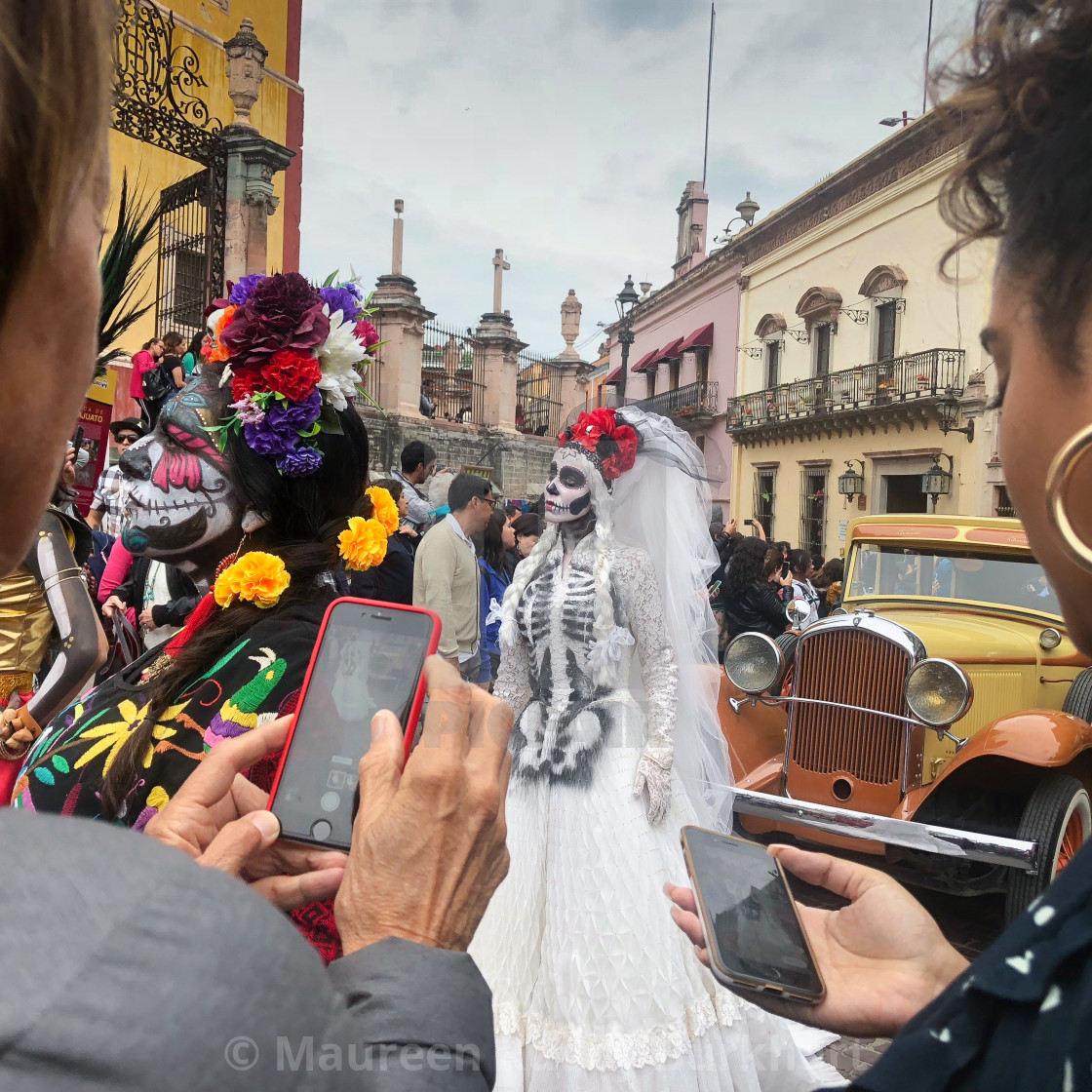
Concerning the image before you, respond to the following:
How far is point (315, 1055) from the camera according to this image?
587 mm

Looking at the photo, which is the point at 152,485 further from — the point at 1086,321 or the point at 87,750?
the point at 1086,321

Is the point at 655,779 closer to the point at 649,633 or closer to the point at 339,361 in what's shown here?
the point at 649,633

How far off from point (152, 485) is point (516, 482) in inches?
719

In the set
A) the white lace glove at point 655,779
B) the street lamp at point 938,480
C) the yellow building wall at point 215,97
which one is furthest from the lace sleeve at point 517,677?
the street lamp at point 938,480

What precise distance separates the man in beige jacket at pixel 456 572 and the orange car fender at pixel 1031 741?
298 cm

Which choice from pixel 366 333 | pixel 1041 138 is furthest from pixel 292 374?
pixel 1041 138

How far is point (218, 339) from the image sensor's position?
2.15m

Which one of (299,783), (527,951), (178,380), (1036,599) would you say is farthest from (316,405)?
(1036,599)

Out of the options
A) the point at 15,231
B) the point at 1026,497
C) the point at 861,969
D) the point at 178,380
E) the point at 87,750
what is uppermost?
the point at 178,380

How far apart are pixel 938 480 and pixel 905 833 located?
13681mm

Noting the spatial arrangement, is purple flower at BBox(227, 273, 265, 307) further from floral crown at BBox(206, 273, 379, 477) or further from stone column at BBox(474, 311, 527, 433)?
stone column at BBox(474, 311, 527, 433)

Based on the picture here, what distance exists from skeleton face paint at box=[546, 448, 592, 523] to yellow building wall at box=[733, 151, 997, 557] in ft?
38.0

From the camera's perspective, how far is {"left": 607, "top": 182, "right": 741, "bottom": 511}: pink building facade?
23.2 m

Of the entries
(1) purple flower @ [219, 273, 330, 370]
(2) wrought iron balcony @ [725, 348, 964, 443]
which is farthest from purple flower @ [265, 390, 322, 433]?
(2) wrought iron balcony @ [725, 348, 964, 443]
